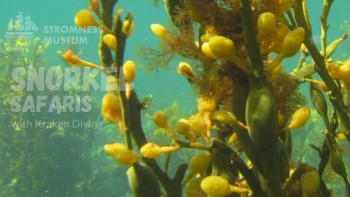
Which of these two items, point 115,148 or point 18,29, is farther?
point 18,29

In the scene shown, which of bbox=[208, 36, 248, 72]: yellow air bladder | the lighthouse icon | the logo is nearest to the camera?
bbox=[208, 36, 248, 72]: yellow air bladder

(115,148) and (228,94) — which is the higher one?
(228,94)

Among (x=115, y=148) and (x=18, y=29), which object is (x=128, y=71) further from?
(x=18, y=29)

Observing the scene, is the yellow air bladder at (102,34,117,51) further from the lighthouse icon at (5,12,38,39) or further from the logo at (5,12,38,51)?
the lighthouse icon at (5,12,38,39)

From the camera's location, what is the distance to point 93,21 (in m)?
1.08

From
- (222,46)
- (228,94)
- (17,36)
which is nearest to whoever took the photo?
(222,46)

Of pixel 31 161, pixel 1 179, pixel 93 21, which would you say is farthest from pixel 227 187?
pixel 1 179

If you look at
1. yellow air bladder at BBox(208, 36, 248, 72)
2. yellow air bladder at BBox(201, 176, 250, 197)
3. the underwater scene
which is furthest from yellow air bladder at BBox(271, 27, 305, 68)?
yellow air bladder at BBox(201, 176, 250, 197)

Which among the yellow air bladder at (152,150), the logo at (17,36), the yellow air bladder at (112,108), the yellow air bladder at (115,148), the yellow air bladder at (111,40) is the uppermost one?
the logo at (17,36)

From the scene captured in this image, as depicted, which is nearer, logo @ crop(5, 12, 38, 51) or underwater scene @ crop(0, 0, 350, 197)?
underwater scene @ crop(0, 0, 350, 197)

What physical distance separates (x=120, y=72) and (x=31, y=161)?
8.26m

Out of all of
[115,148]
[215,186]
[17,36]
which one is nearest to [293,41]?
[215,186]

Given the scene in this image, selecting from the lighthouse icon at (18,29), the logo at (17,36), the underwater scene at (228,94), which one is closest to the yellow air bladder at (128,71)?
the underwater scene at (228,94)

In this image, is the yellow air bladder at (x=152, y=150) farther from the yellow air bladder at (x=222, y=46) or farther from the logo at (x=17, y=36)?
the logo at (x=17, y=36)
